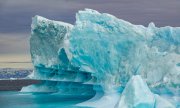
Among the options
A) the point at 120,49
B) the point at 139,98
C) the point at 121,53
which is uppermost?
the point at 120,49

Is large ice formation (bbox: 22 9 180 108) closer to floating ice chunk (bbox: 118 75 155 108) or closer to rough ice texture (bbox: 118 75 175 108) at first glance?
rough ice texture (bbox: 118 75 175 108)

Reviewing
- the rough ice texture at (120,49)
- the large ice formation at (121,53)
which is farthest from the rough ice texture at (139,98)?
the rough ice texture at (120,49)

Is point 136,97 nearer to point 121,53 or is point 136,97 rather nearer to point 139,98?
point 139,98

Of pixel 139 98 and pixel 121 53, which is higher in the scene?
pixel 121 53

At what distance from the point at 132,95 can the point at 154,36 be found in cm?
487

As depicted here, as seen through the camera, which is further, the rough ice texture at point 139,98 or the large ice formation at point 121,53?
the large ice formation at point 121,53

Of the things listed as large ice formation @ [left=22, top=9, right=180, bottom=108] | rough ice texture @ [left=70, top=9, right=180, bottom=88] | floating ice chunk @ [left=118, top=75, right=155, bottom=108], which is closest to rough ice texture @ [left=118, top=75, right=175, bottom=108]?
floating ice chunk @ [left=118, top=75, right=155, bottom=108]

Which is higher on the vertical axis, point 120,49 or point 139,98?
point 120,49

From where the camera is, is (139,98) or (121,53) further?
(121,53)

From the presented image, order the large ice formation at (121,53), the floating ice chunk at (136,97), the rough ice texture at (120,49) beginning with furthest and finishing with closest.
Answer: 1. the rough ice texture at (120,49)
2. the large ice formation at (121,53)
3. the floating ice chunk at (136,97)

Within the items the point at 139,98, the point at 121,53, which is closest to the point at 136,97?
the point at 139,98

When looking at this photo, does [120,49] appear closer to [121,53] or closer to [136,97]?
[121,53]

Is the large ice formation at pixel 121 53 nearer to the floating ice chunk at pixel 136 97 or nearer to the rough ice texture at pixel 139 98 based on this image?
the rough ice texture at pixel 139 98

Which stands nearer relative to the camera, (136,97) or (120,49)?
(136,97)
